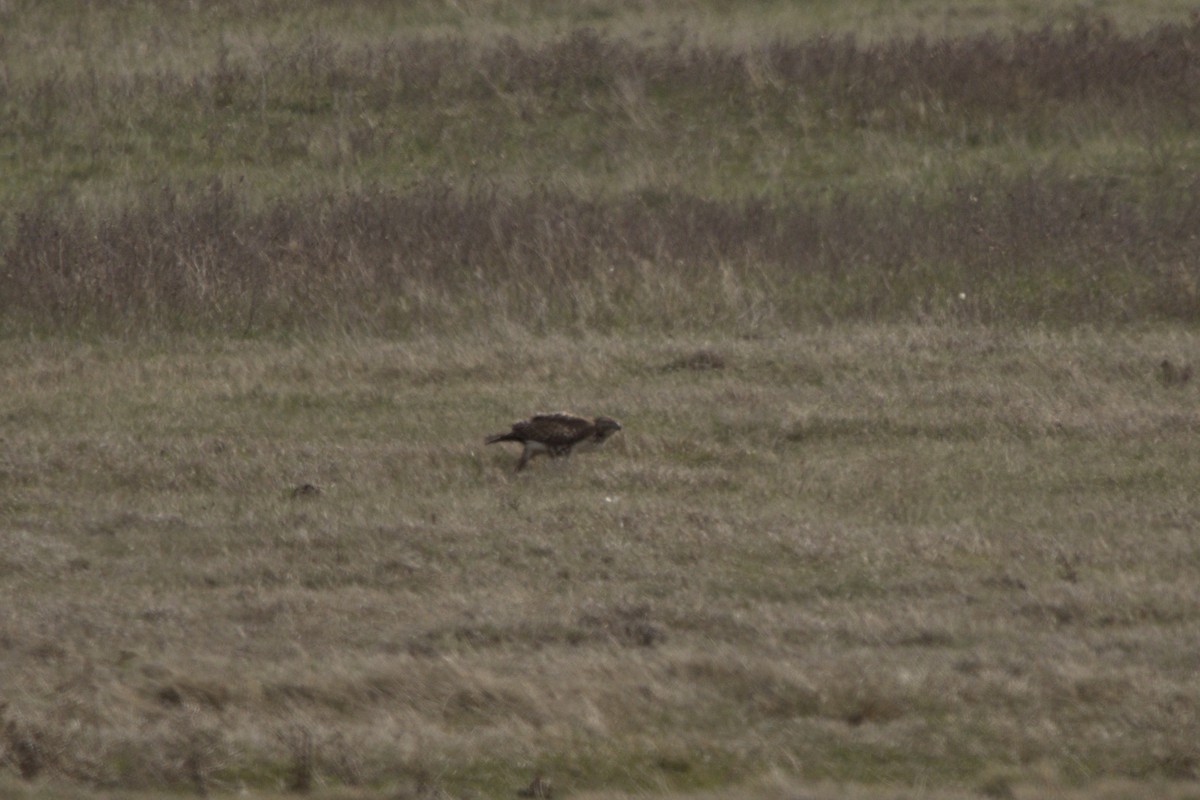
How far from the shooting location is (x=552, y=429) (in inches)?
346

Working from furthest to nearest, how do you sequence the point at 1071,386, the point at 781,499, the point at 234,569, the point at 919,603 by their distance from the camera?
the point at 1071,386 → the point at 781,499 → the point at 234,569 → the point at 919,603

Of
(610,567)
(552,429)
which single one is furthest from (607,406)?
(610,567)

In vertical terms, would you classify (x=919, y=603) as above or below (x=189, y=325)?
above

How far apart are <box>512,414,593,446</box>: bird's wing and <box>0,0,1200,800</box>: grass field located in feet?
0.61

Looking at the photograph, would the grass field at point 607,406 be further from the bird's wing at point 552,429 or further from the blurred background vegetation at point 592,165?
the bird's wing at point 552,429

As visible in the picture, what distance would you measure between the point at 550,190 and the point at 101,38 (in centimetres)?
774

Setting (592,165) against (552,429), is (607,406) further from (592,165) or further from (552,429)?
(592,165)

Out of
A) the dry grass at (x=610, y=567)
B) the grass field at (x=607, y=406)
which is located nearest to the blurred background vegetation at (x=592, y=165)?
the grass field at (x=607, y=406)

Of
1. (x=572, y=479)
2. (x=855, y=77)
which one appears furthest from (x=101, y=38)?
(x=572, y=479)

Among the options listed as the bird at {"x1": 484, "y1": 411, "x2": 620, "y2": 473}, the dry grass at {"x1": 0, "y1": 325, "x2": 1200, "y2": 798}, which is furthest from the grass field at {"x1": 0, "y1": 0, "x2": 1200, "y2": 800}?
the bird at {"x1": 484, "y1": 411, "x2": 620, "y2": 473}

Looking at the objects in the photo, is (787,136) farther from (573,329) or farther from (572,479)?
(572,479)

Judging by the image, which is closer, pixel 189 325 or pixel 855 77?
pixel 189 325

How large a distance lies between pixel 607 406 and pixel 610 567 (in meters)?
2.96

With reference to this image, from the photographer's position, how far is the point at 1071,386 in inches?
399
